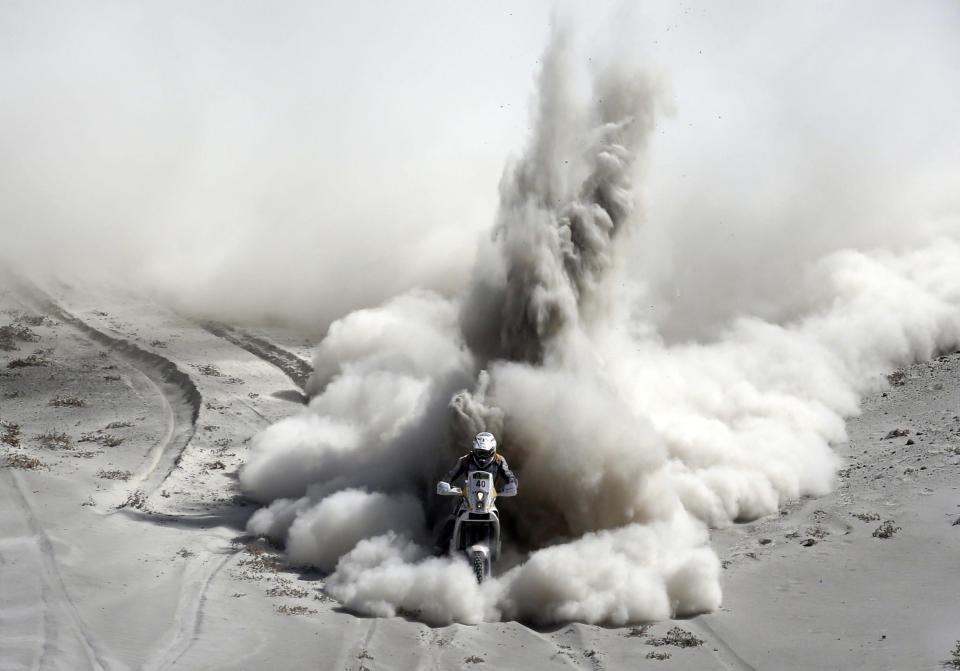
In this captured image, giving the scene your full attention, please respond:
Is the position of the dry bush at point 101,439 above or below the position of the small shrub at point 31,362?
below

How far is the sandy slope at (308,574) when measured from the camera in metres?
10.8

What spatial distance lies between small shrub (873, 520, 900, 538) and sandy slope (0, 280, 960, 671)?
6cm

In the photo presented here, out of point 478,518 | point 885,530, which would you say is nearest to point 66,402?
point 478,518

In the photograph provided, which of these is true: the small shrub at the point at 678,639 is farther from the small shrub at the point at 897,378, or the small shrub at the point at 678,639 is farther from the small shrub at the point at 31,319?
the small shrub at the point at 31,319

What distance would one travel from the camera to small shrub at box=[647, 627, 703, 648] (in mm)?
11215

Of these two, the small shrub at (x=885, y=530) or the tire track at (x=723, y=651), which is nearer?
the tire track at (x=723, y=651)

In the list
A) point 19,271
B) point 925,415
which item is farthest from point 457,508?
point 19,271

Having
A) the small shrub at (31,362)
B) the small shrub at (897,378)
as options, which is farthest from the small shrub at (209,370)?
the small shrub at (897,378)

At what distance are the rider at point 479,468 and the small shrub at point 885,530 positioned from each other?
4982mm

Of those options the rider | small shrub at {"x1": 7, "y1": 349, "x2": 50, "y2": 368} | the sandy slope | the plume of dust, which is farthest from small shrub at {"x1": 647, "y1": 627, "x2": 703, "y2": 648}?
small shrub at {"x1": 7, "y1": 349, "x2": 50, "y2": 368}

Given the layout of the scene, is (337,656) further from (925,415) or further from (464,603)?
(925,415)

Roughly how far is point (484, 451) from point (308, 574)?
3017 mm

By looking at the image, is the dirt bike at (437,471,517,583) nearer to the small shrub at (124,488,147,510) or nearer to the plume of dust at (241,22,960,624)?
the plume of dust at (241,22,960,624)

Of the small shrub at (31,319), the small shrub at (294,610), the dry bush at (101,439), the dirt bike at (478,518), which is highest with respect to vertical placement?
the small shrub at (31,319)
